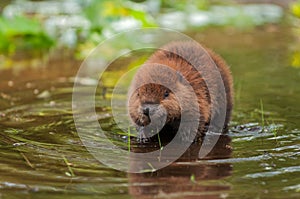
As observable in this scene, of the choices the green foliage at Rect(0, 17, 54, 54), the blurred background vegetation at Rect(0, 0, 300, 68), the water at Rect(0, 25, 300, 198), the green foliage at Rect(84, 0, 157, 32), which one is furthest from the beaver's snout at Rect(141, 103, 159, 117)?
the green foliage at Rect(0, 17, 54, 54)

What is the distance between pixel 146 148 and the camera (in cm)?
502

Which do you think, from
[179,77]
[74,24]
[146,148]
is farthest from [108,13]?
[146,148]

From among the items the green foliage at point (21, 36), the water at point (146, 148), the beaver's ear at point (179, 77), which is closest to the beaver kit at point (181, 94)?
the beaver's ear at point (179, 77)

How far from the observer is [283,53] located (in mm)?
9477

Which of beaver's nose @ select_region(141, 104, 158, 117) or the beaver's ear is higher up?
the beaver's ear

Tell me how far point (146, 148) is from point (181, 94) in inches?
22.6

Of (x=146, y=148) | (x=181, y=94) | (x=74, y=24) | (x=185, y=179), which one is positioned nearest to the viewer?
(x=185, y=179)

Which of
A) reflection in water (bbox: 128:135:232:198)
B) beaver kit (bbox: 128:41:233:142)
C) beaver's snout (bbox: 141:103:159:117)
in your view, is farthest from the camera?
beaver kit (bbox: 128:41:233:142)

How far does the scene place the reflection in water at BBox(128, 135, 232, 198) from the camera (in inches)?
151

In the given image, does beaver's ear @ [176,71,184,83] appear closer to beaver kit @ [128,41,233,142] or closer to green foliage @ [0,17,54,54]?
beaver kit @ [128,41,233,142]

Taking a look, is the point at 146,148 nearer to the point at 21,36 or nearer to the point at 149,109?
the point at 149,109

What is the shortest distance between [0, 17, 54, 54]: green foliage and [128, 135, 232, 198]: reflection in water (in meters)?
5.25

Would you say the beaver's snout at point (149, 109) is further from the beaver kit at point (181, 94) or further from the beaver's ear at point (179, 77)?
the beaver's ear at point (179, 77)

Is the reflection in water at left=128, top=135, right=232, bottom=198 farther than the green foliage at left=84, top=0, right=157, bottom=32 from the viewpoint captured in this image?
No
